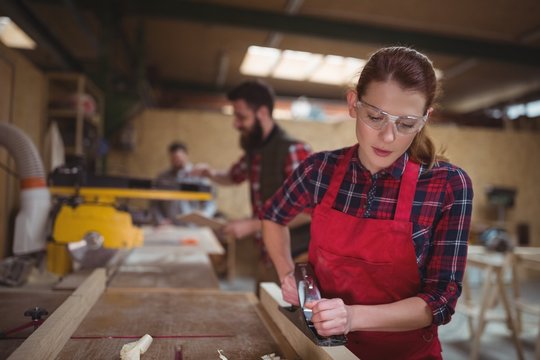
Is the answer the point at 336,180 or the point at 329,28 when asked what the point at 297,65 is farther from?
the point at 336,180

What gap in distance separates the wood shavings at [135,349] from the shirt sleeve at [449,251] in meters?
0.70

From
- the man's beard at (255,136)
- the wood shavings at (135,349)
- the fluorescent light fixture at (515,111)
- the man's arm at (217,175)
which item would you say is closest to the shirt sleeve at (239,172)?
the man's arm at (217,175)

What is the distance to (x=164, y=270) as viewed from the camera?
2031 mm

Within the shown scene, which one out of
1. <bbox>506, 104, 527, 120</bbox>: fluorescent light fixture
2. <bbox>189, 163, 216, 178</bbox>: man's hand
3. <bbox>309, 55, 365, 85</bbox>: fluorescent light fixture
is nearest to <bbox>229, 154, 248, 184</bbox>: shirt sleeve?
<bbox>189, 163, 216, 178</bbox>: man's hand

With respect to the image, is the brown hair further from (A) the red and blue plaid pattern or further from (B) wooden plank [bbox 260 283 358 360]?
(B) wooden plank [bbox 260 283 358 360]

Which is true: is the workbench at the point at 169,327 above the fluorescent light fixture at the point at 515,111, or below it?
below

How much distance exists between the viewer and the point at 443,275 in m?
1.06

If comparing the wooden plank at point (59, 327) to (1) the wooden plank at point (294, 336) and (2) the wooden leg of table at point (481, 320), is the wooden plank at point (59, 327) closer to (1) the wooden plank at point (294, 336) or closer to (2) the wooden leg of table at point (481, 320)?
(1) the wooden plank at point (294, 336)

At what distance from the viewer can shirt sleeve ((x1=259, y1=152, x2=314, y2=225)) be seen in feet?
4.45

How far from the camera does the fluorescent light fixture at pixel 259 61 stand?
6.25m

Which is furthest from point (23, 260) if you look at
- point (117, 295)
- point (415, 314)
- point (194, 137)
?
point (194, 137)

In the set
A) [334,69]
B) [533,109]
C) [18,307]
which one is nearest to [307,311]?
[18,307]

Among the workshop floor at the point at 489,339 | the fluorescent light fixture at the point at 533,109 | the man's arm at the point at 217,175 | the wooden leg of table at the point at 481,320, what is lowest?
the workshop floor at the point at 489,339

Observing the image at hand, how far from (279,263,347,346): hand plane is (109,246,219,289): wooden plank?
733mm
